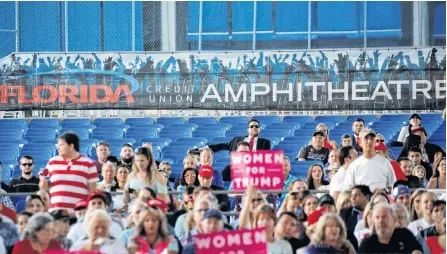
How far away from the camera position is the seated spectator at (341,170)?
1862 cm

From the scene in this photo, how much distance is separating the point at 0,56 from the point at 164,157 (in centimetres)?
747

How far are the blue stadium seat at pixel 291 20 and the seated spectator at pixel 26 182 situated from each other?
11.6 m

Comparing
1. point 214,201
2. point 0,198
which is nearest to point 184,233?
point 214,201

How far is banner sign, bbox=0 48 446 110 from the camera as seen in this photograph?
28.2m

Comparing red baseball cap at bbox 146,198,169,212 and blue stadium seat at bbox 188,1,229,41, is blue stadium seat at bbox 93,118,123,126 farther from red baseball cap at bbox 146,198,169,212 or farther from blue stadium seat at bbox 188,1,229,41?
red baseball cap at bbox 146,198,169,212

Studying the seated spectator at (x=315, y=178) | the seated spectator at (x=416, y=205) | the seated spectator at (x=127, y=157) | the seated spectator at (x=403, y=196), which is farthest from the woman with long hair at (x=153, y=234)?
the seated spectator at (x=127, y=157)

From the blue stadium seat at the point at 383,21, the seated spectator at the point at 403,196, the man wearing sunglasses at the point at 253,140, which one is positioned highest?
the blue stadium seat at the point at 383,21

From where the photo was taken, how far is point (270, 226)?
1589 centimetres

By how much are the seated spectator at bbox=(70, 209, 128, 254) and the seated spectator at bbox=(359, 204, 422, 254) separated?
2.36m

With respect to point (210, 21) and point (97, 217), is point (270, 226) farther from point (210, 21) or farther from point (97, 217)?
point (210, 21)

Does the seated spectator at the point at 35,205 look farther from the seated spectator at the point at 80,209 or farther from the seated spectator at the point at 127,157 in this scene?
the seated spectator at the point at 127,157

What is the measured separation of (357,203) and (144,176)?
8.20 feet

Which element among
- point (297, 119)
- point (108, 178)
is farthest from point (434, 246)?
point (297, 119)

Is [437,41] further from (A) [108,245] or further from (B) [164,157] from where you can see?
(A) [108,245]
